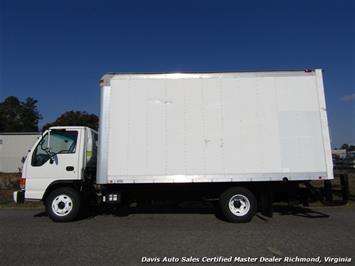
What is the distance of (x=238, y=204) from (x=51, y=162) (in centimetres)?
482

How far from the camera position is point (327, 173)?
27.1 ft

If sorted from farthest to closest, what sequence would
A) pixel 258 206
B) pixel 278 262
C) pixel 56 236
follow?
pixel 258 206, pixel 56 236, pixel 278 262

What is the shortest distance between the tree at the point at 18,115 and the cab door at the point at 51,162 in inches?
3094

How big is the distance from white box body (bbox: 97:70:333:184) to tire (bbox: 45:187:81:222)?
850 mm

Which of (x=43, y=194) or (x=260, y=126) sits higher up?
(x=260, y=126)

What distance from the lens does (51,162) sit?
28.6ft

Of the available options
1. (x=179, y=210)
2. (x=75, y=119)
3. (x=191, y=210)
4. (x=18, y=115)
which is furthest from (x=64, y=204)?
(x=18, y=115)

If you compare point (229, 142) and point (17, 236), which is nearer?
point (17, 236)

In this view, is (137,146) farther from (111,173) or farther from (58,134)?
(58,134)

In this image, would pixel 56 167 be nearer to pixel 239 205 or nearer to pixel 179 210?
pixel 179 210

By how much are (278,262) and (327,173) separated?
372 centimetres

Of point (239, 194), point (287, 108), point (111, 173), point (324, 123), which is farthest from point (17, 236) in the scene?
point (324, 123)

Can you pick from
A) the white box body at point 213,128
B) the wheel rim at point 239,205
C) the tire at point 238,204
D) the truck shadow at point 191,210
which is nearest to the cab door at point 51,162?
the white box body at point 213,128

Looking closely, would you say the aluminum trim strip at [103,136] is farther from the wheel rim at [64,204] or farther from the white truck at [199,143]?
the wheel rim at [64,204]
